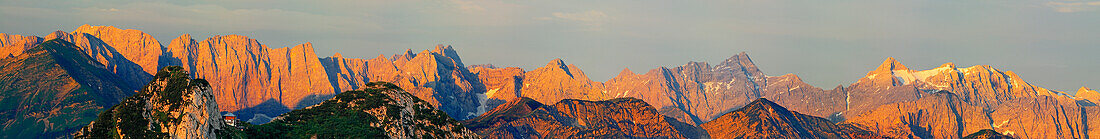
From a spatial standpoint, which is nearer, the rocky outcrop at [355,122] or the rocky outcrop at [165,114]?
the rocky outcrop at [165,114]

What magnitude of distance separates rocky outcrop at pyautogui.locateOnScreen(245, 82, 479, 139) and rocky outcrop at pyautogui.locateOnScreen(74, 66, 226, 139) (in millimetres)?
24778

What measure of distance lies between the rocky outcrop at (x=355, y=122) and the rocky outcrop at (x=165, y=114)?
81.3ft

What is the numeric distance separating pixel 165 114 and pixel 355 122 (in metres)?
52.5

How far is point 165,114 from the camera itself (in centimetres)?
13600

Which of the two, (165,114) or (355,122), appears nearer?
(165,114)

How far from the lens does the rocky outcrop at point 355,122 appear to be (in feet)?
573

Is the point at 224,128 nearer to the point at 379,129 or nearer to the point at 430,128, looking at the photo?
the point at 379,129

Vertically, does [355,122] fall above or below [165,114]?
above

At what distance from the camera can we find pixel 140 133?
134875mm

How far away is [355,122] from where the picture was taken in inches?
7347

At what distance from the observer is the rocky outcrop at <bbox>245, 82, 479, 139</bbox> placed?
573ft

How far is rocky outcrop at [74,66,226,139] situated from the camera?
134375 mm

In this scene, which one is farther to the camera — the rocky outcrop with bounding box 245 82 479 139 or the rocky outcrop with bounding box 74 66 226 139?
the rocky outcrop with bounding box 245 82 479 139

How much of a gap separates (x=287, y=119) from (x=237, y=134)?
25.3 meters
